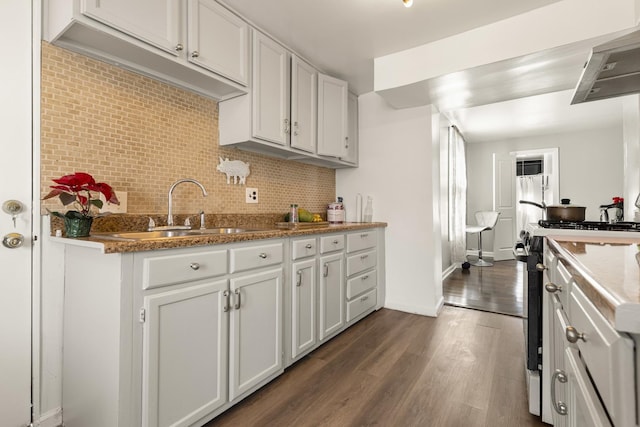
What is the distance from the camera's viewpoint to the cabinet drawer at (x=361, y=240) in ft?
8.55

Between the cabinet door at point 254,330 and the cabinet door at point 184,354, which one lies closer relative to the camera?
the cabinet door at point 184,354

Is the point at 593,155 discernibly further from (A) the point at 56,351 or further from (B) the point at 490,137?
(A) the point at 56,351

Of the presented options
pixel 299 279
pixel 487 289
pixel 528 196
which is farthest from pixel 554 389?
pixel 528 196

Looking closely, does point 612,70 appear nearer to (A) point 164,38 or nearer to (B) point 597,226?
(B) point 597,226

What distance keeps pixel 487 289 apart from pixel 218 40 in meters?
3.93

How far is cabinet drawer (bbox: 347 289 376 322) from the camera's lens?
261 cm

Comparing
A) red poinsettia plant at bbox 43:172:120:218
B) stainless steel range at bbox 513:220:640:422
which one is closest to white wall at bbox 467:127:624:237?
stainless steel range at bbox 513:220:640:422

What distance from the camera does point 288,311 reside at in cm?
191

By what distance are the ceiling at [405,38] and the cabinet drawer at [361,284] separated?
1.68 m

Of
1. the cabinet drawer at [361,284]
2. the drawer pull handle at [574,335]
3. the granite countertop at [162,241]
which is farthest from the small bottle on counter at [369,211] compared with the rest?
the drawer pull handle at [574,335]

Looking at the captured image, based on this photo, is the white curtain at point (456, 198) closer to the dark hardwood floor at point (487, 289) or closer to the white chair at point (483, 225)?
the dark hardwood floor at point (487, 289)

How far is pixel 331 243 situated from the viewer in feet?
7.68

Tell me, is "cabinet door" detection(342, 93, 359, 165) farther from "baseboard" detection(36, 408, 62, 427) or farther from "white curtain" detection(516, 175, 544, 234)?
"white curtain" detection(516, 175, 544, 234)

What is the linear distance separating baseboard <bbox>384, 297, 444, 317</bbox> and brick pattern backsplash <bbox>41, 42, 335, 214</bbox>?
1750 millimetres
